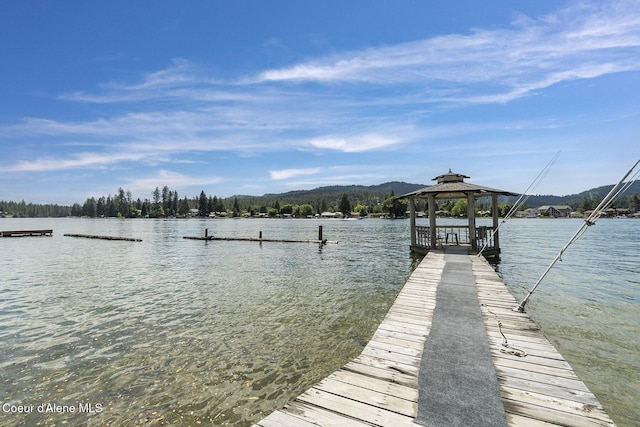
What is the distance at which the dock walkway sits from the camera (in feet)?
9.93

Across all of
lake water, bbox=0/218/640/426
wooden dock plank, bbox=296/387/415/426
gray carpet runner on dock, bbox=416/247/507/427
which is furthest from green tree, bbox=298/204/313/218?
wooden dock plank, bbox=296/387/415/426

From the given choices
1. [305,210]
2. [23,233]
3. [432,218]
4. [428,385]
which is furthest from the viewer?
[305,210]

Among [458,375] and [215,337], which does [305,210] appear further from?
[458,375]

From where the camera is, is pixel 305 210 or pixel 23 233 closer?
pixel 23 233

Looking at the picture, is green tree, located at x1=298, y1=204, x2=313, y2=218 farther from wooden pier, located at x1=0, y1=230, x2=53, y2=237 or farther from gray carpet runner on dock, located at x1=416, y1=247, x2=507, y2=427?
gray carpet runner on dock, located at x1=416, y1=247, x2=507, y2=427

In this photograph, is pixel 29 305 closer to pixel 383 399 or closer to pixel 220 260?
pixel 220 260

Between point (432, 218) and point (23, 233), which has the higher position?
point (432, 218)

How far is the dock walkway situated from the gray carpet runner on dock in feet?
0.05

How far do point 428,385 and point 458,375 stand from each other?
472 millimetres

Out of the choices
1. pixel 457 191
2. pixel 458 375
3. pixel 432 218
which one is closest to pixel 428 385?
pixel 458 375

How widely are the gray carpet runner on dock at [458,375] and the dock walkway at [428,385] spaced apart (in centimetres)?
2

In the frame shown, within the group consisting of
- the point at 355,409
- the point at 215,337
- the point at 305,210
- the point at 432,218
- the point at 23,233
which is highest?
the point at 305,210

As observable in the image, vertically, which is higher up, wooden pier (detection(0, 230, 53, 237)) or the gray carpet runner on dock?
the gray carpet runner on dock

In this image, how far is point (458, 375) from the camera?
380 cm
